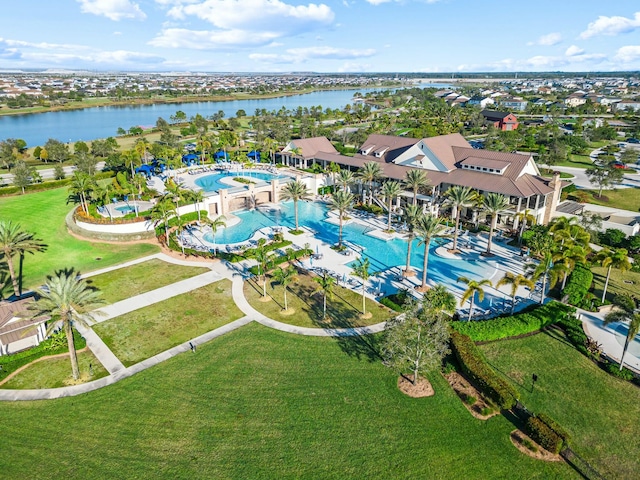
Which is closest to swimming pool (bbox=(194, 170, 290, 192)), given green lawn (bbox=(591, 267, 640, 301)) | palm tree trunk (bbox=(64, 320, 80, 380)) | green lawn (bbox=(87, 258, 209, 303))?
green lawn (bbox=(87, 258, 209, 303))

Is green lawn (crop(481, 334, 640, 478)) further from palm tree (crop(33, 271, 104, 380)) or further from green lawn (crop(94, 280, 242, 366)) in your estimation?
palm tree (crop(33, 271, 104, 380))

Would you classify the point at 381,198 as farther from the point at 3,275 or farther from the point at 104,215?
the point at 3,275

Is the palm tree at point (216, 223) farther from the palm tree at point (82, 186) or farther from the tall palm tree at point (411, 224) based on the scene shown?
the tall palm tree at point (411, 224)

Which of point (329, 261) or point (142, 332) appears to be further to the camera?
point (329, 261)

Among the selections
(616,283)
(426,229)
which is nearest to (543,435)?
(426,229)

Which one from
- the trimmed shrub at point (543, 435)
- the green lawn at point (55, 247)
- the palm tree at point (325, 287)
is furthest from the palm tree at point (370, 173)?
the trimmed shrub at point (543, 435)

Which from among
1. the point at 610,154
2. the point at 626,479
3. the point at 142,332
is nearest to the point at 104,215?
the point at 142,332

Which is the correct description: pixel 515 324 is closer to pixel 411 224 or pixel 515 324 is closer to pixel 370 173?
pixel 411 224
